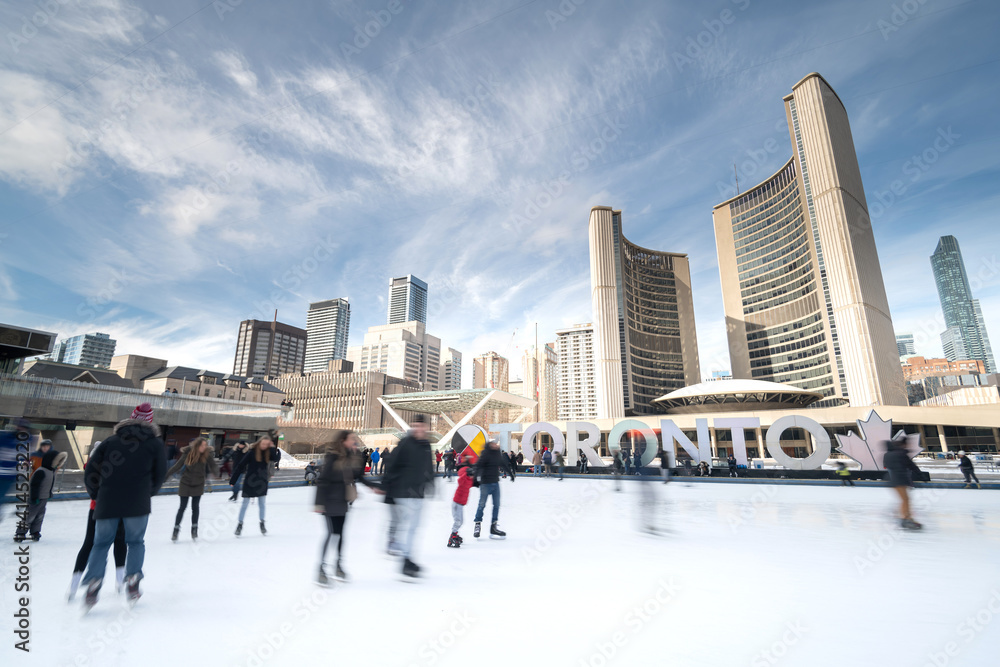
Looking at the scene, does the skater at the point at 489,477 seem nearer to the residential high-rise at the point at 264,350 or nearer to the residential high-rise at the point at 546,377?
the residential high-rise at the point at 264,350

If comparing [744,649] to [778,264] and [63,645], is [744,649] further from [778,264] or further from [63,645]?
[778,264]

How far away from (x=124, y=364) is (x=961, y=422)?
99136 millimetres

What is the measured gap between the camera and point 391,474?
4691 mm

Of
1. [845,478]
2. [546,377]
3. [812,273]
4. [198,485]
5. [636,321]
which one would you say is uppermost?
Answer: [812,273]

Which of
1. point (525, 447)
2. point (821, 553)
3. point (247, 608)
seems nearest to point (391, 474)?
point (247, 608)

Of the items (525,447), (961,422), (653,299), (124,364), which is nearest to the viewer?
(525,447)

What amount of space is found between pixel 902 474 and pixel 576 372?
181m

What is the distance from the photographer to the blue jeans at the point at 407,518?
457cm

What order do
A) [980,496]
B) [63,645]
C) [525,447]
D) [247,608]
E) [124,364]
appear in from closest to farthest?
[63,645]
[247,608]
[980,496]
[525,447]
[124,364]

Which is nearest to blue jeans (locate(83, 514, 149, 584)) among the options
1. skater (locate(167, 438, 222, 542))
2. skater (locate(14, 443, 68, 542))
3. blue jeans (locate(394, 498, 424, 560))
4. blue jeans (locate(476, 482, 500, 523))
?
blue jeans (locate(394, 498, 424, 560))

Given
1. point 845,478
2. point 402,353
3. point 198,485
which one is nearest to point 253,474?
point 198,485

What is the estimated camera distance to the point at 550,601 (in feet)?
12.2

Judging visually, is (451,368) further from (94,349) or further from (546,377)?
(94,349)

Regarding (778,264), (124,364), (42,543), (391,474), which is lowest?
(42,543)
